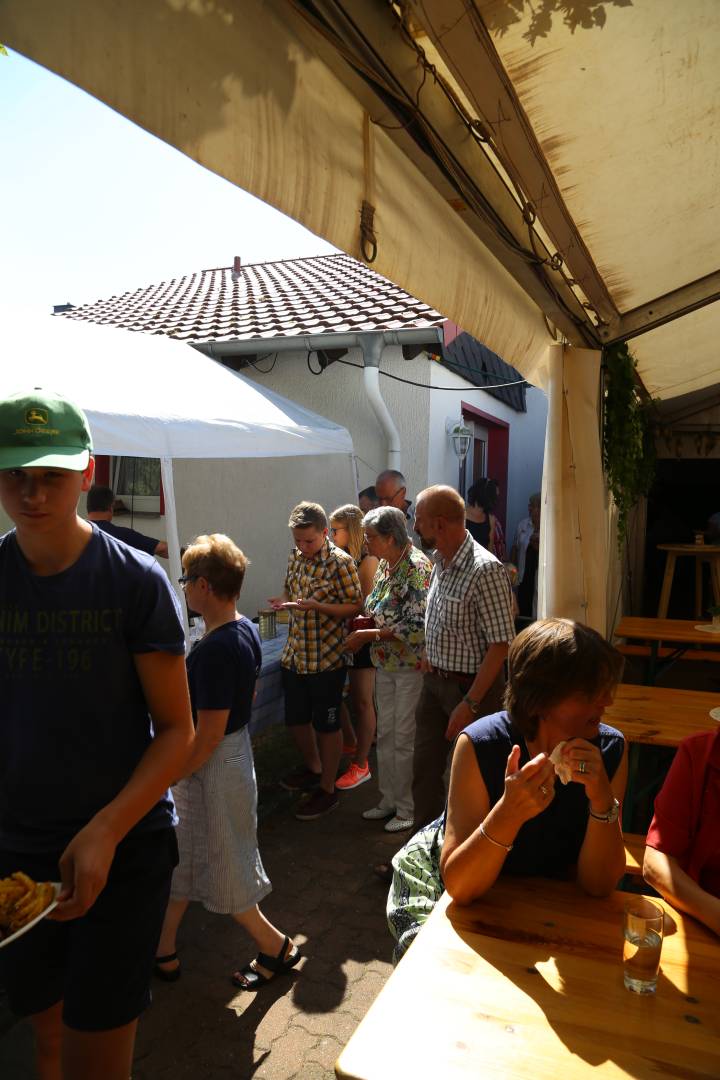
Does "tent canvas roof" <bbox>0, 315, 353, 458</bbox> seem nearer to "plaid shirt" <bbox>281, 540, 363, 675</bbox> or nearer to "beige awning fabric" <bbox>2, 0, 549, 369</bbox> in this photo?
"plaid shirt" <bbox>281, 540, 363, 675</bbox>

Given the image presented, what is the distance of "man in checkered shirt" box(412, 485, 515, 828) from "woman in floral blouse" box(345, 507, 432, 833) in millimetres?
496

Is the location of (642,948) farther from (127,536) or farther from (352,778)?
(127,536)

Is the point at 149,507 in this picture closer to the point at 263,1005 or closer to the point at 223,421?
the point at 223,421

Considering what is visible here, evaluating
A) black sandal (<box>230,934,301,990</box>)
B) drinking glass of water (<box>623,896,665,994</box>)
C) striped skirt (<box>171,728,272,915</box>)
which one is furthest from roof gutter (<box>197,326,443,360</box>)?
drinking glass of water (<box>623,896,665,994</box>)

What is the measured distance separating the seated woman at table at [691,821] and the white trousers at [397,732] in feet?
7.19

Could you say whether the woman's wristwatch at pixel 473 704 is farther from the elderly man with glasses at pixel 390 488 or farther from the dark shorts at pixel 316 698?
the elderly man with glasses at pixel 390 488

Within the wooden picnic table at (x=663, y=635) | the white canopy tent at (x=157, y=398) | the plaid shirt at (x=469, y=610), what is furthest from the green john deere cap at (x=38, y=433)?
the wooden picnic table at (x=663, y=635)

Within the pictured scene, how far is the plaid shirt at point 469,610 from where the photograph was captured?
3158mm

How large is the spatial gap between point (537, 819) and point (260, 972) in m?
1.67

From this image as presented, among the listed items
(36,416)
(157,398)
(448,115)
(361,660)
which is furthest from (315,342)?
(36,416)

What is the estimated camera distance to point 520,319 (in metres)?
3.04

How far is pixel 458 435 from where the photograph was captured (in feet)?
28.6

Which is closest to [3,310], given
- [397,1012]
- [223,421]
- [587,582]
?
[223,421]

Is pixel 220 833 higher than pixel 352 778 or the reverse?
higher
